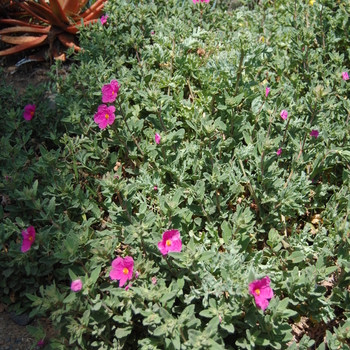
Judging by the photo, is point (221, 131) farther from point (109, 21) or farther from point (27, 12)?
point (27, 12)

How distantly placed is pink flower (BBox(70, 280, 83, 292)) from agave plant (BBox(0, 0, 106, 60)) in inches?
109

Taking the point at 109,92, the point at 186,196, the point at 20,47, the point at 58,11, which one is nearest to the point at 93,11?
the point at 58,11

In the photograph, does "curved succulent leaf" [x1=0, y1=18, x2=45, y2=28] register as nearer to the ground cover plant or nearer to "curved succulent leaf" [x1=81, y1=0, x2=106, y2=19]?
"curved succulent leaf" [x1=81, y1=0, x2=106, y2=19]

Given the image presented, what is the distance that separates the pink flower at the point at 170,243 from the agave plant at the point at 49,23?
2.70 metres

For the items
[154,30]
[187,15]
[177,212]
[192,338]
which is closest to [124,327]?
[192,338]

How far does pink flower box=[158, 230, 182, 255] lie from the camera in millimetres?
2148

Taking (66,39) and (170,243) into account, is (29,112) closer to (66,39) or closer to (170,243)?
(66,39)

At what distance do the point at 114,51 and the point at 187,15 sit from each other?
884 mm

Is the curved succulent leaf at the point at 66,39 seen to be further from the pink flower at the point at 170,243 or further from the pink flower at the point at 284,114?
the pink flower at the point at 170,243

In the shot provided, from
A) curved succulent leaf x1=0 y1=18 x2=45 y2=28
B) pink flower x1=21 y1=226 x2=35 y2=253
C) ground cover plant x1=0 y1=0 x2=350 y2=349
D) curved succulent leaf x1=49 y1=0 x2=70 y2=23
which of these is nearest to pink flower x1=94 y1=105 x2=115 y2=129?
ground cover plant x1=0 y1=0 x2=350 y2=349

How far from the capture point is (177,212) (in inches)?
92.2

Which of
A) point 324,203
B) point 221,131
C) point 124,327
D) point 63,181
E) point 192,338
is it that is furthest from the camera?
point 221,131

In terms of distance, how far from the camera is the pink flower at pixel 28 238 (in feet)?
7.75

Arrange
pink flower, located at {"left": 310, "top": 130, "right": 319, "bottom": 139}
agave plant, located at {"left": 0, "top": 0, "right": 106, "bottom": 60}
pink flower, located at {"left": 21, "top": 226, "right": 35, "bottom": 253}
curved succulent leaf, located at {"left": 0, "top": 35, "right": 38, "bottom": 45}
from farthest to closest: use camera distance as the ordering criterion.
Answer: curved succulent leaf, located at {"left": 0, "top": 35, "right": 38, "bottom": 45} < agave plant, located at {"left": 0, "top": 0, "right": 106, "bottom": 60} < pink flower, located at {"left": 310, "top": 130, "right": 319, "bottom": 139} < pink flower, located at {"left": 21, "top": 226, "right": 35, "bottom": 253}
